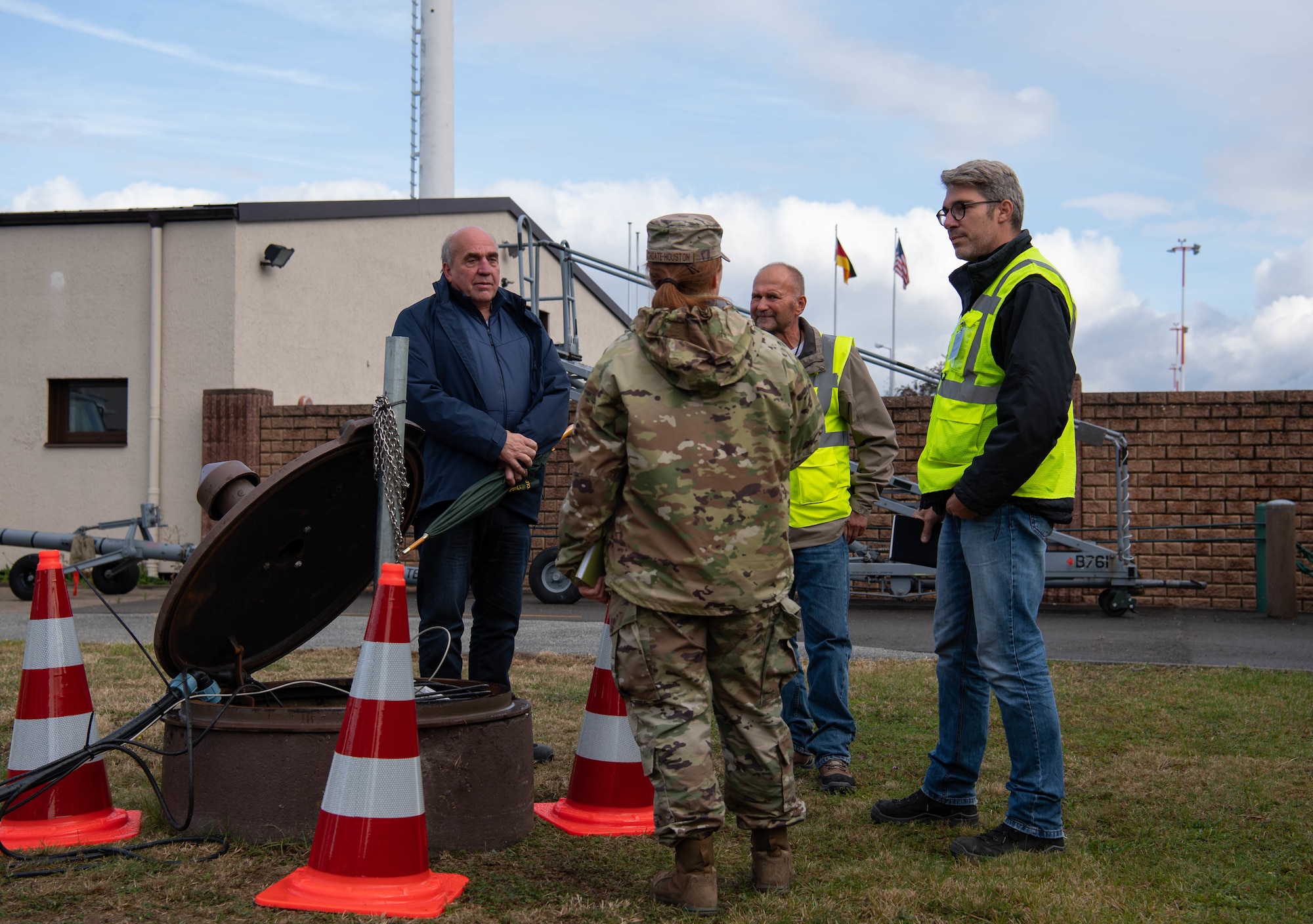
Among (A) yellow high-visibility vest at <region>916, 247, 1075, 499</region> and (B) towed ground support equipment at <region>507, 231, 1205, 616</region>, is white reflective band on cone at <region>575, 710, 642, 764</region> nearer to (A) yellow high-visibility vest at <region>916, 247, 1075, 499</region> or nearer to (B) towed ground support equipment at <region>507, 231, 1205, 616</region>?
(A) yellow high-visibility vest at <region>916, 247, 1075, 499</region>

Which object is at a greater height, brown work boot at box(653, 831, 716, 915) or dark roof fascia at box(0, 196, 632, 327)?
dark roof fascia at box(0, 196, 632, 327)

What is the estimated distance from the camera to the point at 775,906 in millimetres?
2951

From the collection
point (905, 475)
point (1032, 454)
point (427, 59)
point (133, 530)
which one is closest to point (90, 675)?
point (1032, 454)

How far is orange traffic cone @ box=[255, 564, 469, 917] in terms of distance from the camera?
2.86 m

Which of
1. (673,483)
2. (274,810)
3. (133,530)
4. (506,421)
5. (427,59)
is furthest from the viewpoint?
(427,59)

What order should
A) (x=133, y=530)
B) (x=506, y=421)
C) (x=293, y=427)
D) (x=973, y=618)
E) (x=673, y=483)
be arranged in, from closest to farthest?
(x=673, y=483) < (x=973, y=618) < (x=506, y=421) < (x=133, y=530) < (x=293, y=427)

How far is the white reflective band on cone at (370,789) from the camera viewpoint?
2.93 m

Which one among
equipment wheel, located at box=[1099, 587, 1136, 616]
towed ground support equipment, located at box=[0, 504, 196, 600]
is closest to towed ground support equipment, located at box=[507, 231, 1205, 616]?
equipment wheel, located at box=[1099, 587, 1136, 616]

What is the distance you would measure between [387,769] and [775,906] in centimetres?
106

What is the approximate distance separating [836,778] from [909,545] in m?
7.02

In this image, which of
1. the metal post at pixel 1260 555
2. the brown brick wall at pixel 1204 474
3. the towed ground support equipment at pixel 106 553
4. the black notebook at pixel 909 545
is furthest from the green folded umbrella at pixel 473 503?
the brown brick wall at pixel 1204 474

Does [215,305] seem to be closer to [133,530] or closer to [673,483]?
[133,530]

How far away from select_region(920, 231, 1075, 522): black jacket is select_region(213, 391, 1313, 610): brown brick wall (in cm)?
865

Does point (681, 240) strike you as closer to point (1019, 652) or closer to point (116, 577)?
point (1019, 652)
